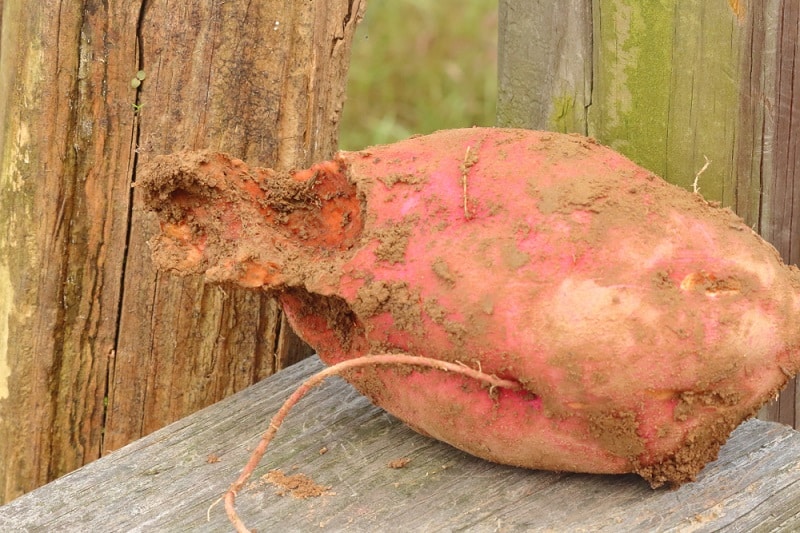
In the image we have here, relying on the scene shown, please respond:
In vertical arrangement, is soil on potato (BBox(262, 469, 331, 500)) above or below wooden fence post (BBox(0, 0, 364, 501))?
below

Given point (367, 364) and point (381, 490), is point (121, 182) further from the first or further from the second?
point (381, 490)

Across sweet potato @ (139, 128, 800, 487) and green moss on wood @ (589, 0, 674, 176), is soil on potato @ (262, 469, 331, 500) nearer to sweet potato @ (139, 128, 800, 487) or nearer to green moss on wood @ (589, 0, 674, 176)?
sweet potato @ (139, 128, 800, 487)

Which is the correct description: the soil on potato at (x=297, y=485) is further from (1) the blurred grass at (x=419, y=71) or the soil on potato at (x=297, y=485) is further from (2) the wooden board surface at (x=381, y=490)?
(1) the blurred grass at (x=419, y=71)

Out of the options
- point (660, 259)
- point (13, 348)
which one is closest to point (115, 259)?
point (13, 348)

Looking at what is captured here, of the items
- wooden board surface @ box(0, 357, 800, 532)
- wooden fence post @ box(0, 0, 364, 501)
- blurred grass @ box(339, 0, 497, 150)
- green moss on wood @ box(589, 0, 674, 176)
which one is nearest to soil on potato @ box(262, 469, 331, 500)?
wooden board surface @ box(0, 357, 800, 532)

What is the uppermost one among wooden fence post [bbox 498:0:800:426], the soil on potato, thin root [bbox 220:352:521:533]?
wooden fence post [bbox 498:0:800:426]

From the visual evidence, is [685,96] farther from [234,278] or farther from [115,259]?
[115,259]
